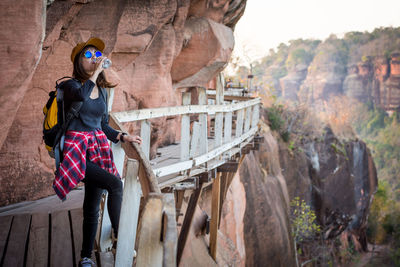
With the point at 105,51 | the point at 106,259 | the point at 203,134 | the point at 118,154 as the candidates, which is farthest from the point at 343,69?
the point at 106,259

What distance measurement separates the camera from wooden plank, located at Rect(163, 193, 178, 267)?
153cm

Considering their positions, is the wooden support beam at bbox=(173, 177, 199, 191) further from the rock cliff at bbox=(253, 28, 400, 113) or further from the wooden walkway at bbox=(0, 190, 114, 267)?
the rock cliff at bbox=(253, 28, 400, 113)

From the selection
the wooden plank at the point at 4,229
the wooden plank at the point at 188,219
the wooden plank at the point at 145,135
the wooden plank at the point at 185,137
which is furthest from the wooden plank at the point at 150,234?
the wooden plank at the point at 188,219

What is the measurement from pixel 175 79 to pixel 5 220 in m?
7.14

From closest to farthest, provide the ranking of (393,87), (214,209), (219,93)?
(214,209) < (219,93) < (393,87)

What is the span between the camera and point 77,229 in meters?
3.41

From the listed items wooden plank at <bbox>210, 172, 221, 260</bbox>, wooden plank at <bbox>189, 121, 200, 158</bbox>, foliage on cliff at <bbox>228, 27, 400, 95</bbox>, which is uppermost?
foliage on cliff at <bbox>228, 27, 400, 95</bbox>

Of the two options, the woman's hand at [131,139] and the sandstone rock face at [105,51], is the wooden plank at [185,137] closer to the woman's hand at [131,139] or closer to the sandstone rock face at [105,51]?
the sandstone rock face at [105,51]

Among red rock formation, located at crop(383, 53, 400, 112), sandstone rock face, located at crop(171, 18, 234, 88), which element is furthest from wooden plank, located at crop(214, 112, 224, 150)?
red rock formation, located at crop(383, 53, 400, 112)

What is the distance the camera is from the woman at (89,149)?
263 centimetres

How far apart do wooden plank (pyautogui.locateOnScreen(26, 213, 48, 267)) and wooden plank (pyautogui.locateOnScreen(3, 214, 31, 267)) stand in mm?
46

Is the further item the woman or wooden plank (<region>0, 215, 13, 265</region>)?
wooden plank (<region>0, 215, 13, 265</region>)

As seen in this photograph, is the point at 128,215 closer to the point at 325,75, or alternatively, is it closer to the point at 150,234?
the point at 150,234

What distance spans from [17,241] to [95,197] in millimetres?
944
